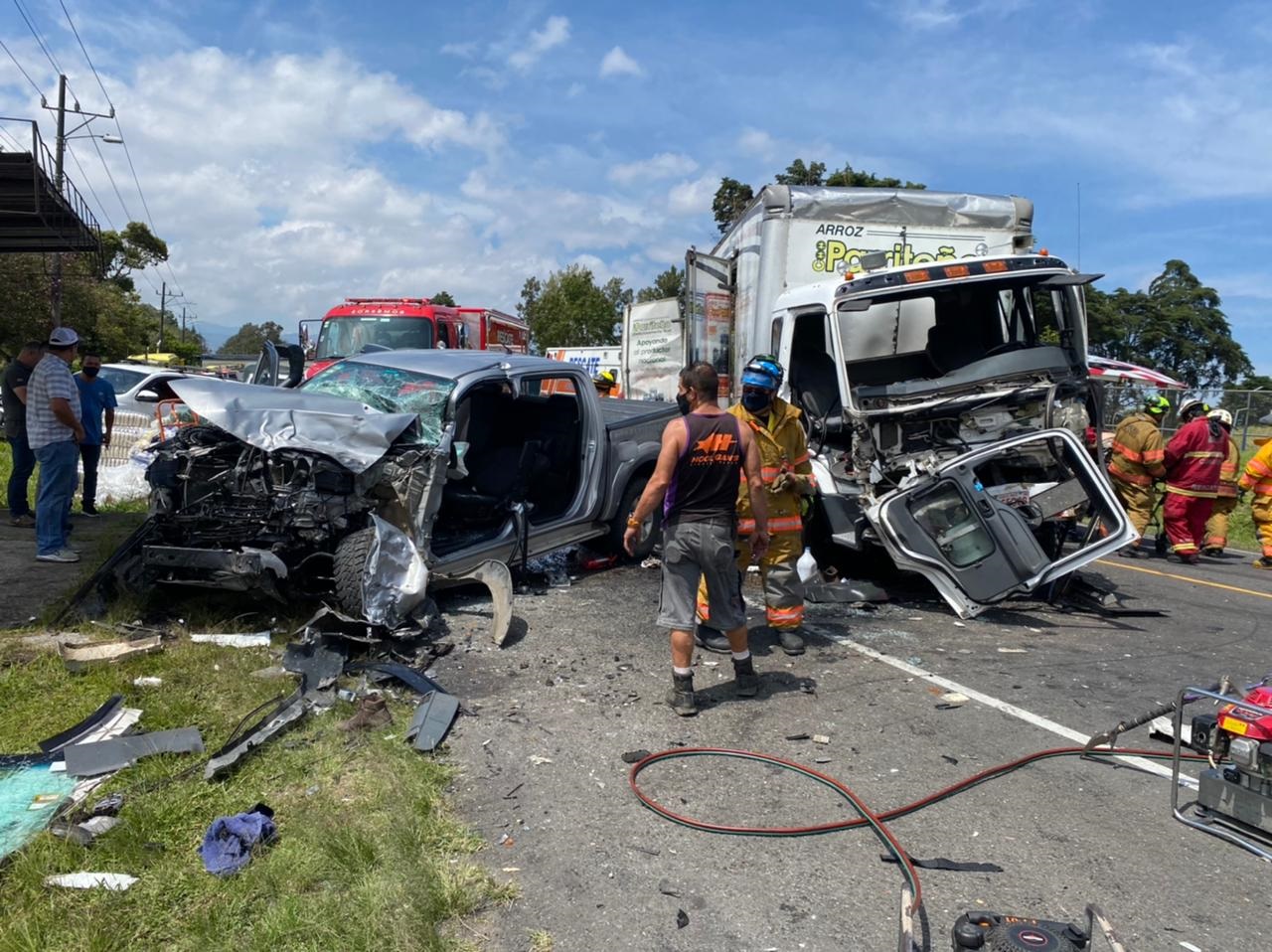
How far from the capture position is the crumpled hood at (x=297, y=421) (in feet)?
18.2

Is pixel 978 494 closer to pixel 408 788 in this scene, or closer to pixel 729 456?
pixel 729 456

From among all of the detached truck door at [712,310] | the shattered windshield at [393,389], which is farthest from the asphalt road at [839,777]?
the detached truck door at [712,310]

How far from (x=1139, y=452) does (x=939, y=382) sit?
13.5 ft

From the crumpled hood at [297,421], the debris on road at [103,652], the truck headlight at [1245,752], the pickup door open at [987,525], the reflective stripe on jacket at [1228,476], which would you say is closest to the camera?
the truck headlight at [1245,752]

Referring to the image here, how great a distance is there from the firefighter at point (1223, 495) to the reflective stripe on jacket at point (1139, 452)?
1.86ft

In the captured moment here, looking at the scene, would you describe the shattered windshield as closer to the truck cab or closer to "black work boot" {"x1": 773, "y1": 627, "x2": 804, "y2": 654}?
"black work boot" {"x1": 773, "y1": 627, "x2": 804, "y2": 654}

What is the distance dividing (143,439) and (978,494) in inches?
426

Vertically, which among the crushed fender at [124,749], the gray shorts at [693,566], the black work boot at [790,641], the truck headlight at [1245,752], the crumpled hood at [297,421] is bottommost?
the crushed fender at [124,749]

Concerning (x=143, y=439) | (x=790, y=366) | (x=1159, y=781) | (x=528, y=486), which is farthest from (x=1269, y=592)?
(x=143, y=439)

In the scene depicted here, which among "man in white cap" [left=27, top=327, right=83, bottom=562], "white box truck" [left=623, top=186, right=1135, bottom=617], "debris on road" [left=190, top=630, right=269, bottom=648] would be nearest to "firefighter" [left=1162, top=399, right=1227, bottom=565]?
"white box truck" [left=623, top=186, right=1135, bottom=617]

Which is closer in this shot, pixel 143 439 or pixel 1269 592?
pixel 1269 592

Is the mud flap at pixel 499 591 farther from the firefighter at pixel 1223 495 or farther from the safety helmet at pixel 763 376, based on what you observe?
the firefighter at pixel 1223 495

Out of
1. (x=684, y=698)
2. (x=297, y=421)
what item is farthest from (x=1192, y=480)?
(x=297, y=421)

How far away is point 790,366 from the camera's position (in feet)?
26.1
